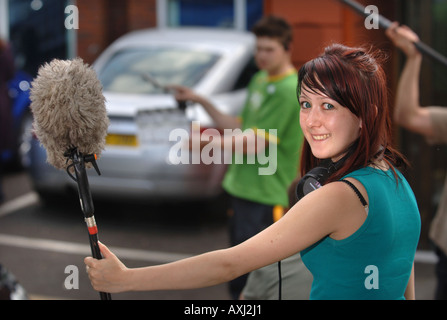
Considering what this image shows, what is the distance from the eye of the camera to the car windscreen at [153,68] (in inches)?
256

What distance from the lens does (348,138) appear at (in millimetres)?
1579

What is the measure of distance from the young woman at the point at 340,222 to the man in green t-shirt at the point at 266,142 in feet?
6.47

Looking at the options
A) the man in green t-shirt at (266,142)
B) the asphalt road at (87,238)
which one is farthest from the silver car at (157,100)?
the man in green t-shirt at (266,142)

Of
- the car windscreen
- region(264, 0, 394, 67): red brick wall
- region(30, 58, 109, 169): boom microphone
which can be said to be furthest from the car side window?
region(30, 58, 109, 169): boom microphone

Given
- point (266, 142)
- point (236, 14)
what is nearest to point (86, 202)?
point (266, 142)

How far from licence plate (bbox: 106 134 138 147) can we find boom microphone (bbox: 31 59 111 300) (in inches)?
171

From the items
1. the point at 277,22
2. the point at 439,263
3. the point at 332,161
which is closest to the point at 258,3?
the point at 277,22

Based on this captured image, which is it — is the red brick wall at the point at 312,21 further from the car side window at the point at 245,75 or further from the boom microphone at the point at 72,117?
the boom microphone at the point at 72,117

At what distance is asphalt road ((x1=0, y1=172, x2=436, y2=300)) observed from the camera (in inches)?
185

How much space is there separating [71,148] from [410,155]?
A: 447 centimetres

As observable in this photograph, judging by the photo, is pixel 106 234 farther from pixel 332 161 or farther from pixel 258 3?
pixel 258 3

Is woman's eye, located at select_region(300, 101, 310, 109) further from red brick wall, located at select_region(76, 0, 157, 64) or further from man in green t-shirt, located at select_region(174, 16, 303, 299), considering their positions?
red brick wall, located at select_region(76, 0, 157, 64)

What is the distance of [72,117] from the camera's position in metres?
1.46

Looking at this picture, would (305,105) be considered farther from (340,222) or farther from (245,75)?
(245,75)
